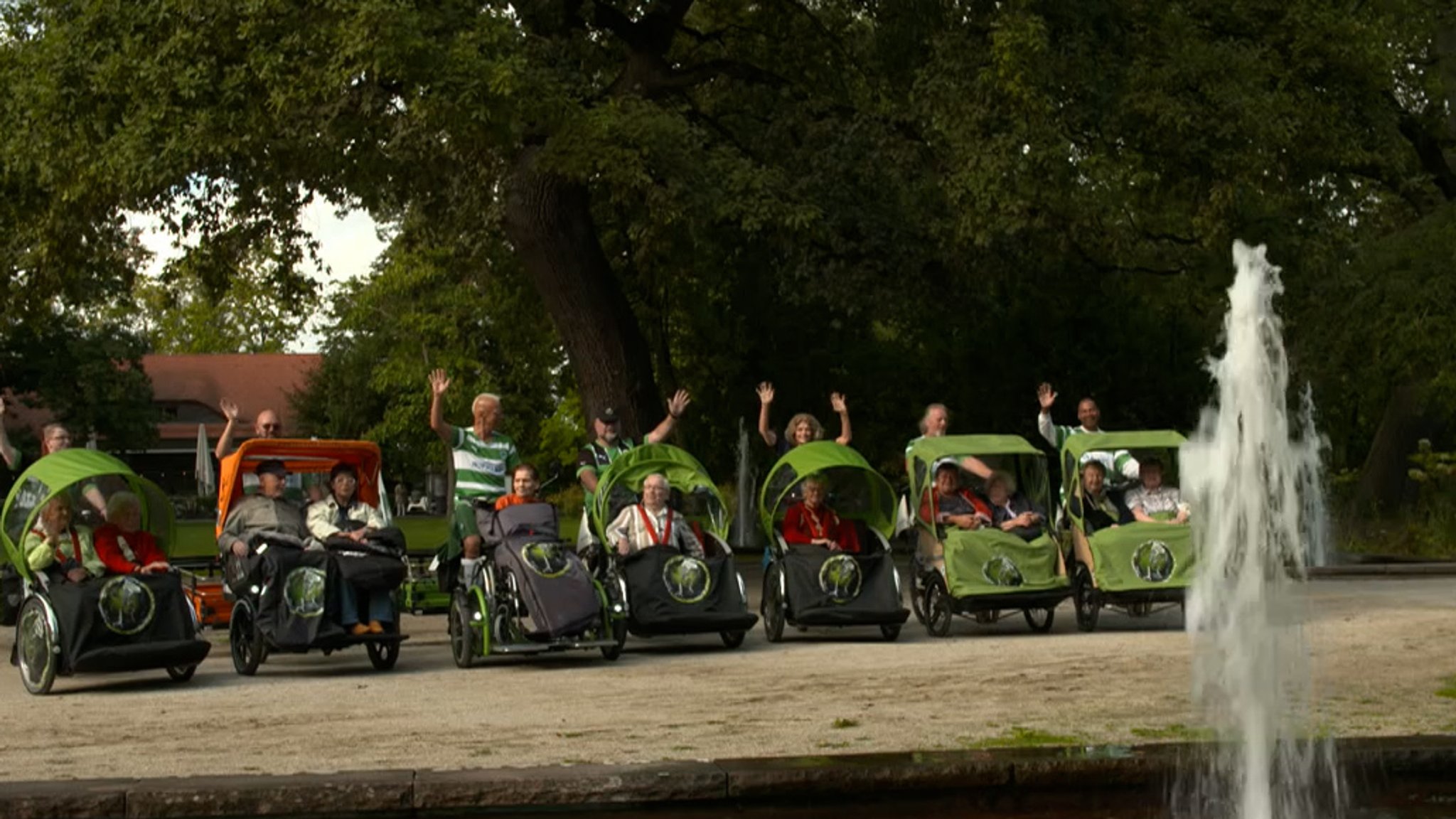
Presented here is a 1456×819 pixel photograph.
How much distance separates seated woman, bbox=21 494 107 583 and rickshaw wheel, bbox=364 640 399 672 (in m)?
1.93

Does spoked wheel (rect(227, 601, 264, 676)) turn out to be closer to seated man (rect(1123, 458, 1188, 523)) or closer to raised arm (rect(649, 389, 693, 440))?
raised arm (rect(649, 389, 693, 440))

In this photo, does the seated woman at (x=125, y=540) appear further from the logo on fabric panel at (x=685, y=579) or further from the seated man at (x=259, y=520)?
the logo on fabric panel at (x=685, y=579)


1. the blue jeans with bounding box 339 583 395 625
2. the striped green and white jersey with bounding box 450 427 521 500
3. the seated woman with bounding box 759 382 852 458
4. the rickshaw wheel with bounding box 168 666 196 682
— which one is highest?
the seated woman with bounding box 759 382 852 458

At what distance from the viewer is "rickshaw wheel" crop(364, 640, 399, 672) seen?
14602 mm

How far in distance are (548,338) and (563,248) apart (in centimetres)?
1326

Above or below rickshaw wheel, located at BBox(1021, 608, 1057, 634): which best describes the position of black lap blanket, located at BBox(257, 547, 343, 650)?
above

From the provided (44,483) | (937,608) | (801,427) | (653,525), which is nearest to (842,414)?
(801,427)

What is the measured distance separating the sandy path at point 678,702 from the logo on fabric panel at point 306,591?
1.54 ft

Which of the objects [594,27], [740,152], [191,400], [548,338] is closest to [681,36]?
[594,27]

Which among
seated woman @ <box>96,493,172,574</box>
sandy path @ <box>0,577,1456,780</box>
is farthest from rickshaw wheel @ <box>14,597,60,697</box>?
seated woman @ <box>96,493,172,574</box>

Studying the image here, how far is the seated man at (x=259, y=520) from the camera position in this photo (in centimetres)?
1455

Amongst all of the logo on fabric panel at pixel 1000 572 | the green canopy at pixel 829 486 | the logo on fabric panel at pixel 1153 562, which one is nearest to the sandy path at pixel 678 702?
the logo on fabric panel at pixel 1000 572

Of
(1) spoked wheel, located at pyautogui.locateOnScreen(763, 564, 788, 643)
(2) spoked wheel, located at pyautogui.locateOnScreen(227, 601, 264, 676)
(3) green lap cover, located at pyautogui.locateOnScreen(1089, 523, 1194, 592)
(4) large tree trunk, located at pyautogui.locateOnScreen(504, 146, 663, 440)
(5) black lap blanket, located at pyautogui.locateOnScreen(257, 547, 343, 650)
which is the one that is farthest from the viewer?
(4) large tree trunk, located at pyautogui.locateOnScreen(504, 146, 663, 440)

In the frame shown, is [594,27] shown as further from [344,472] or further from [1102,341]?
[344,472]
